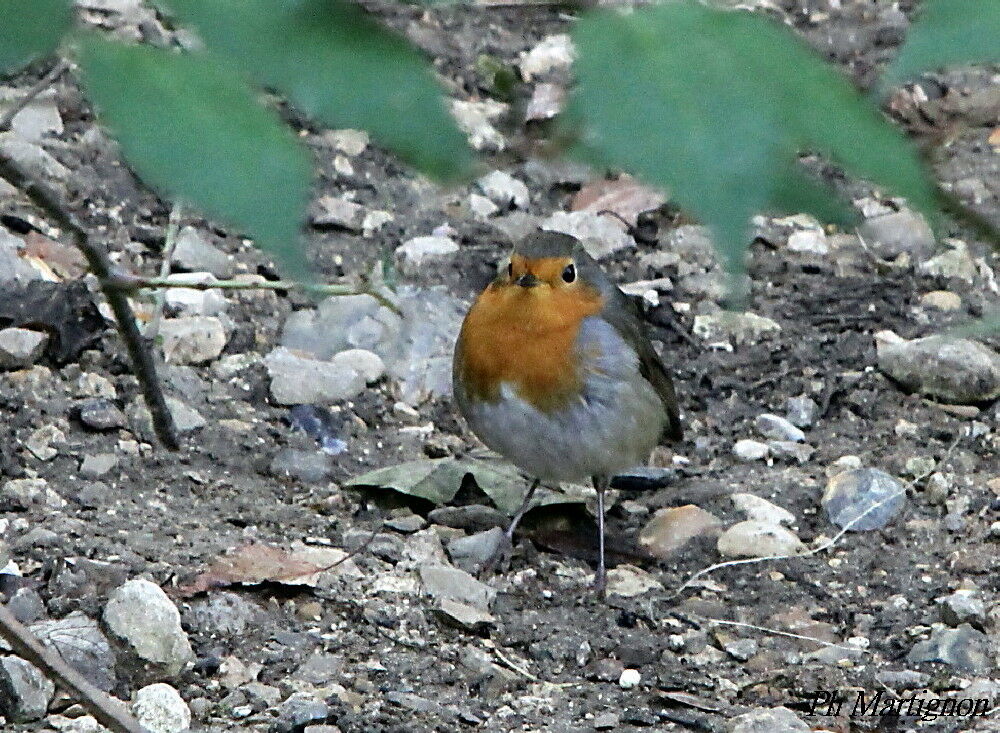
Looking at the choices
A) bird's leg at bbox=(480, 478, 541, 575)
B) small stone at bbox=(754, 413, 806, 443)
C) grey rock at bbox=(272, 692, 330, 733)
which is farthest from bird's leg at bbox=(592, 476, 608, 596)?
grey rock at bbox=(272, 692, 330, 733)

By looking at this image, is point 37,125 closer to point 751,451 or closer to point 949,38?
point 751,451

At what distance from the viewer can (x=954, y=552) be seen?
3590mm

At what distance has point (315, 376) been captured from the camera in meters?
4.08

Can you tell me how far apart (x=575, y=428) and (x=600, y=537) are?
0.26 m

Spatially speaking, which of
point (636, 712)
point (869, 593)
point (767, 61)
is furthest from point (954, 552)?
point (767, 61)

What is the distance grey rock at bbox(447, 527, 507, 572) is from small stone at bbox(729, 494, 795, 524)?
1.91ft

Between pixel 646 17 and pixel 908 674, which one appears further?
pixel 908 674

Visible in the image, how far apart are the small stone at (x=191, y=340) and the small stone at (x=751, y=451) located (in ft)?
4.45

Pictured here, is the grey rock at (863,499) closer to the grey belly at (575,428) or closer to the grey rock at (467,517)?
the grey belly at (575,428)

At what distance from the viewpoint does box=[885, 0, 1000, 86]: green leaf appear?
757 millimetres

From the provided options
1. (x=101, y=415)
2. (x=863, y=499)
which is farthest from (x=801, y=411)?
(x=101, y=415)

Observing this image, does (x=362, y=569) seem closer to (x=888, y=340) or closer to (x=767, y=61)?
(x=888, y=340)

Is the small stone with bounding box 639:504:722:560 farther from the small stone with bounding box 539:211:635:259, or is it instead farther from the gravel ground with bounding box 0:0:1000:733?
the small stone with bounding box 539:211:635:259

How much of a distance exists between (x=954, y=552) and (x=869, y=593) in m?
0.28
